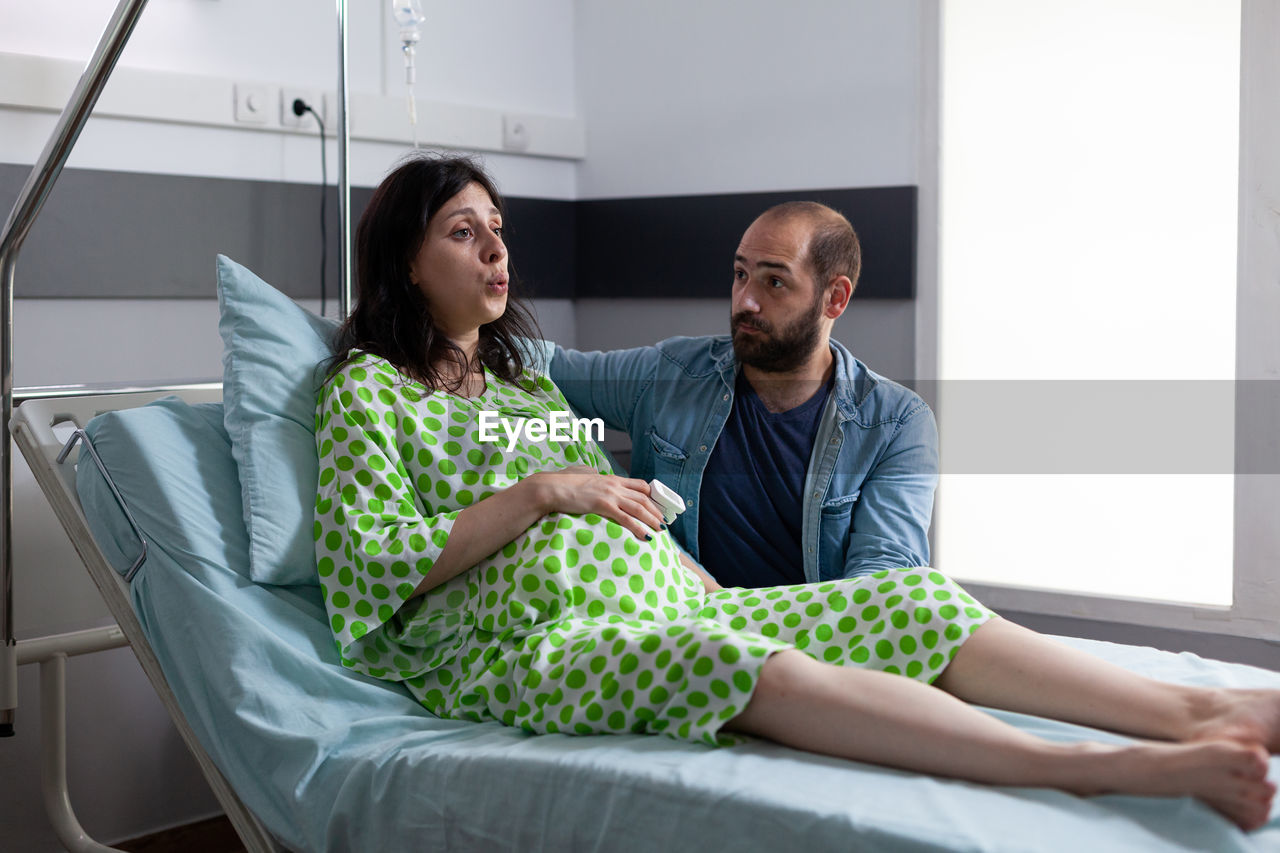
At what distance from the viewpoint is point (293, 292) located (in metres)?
2.74

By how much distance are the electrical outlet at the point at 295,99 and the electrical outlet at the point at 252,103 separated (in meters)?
0.04

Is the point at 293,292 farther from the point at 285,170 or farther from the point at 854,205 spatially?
the point at 854,205

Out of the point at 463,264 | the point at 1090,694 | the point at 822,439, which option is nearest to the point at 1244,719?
the point at 1090,694

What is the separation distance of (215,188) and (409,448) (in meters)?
1.20

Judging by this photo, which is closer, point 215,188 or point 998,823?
point 998,823

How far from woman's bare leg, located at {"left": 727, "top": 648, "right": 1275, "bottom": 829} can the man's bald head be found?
0.92 meters

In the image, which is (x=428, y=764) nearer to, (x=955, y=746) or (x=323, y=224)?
(x=955, y=746)

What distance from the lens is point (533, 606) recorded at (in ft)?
4.94

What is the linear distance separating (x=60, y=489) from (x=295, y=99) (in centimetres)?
130

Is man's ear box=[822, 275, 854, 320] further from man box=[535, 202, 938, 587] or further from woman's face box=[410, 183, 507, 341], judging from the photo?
woman's face box=[410, 183, 507, 341]

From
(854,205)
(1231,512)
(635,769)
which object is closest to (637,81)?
(854,205)

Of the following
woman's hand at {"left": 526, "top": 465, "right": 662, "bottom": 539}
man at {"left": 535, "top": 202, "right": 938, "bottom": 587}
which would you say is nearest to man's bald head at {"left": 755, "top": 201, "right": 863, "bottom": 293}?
man at {"left": 535, "top": 202, "right": 938, "bottom": 587}

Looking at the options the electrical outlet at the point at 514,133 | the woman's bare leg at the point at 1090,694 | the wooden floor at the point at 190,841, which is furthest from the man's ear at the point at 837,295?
the wooden floor at the point at 190,841

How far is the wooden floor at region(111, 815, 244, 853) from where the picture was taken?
2354 mm
